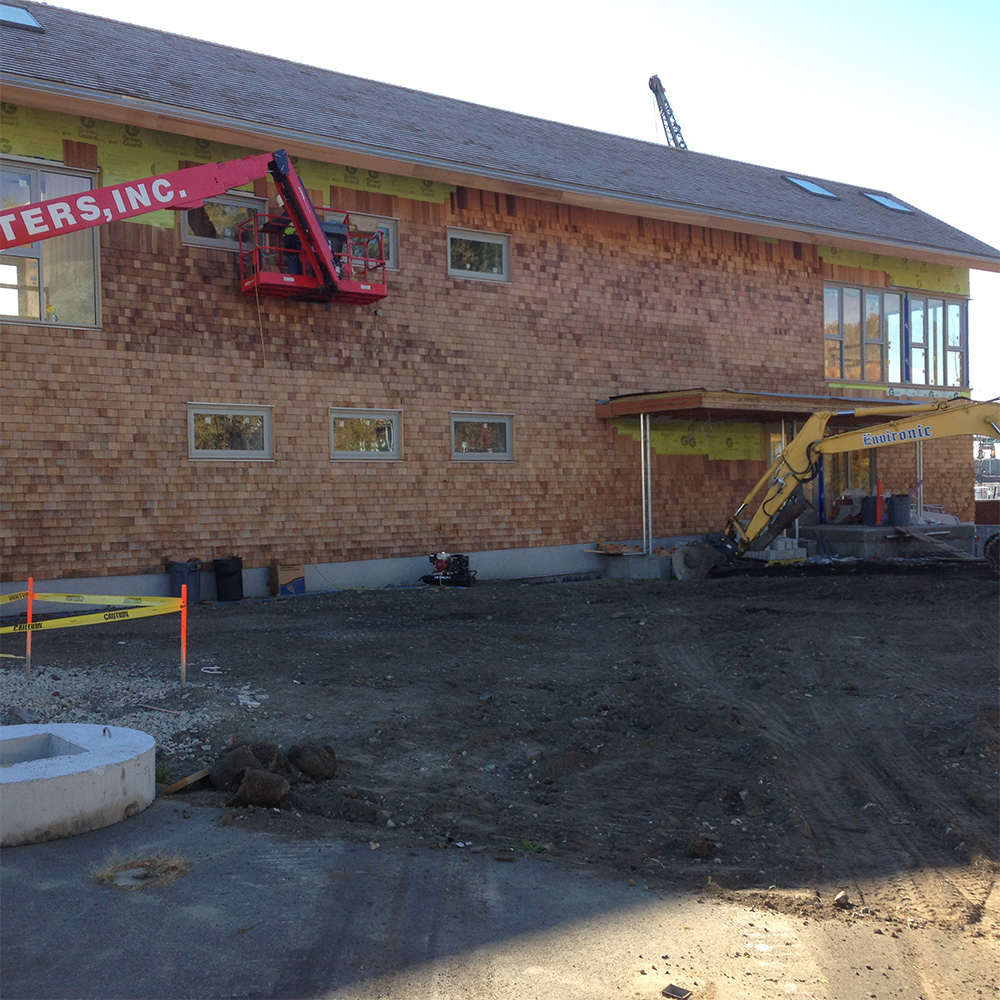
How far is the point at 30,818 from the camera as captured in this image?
4738mm

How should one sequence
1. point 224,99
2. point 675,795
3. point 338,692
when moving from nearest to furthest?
point 675,795 < point 338,692 < point 224,99

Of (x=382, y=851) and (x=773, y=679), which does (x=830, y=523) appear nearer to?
(x=773, y=679)

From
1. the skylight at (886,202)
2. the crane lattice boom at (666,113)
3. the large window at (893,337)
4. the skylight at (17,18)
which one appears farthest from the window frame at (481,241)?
the crane lattice boom at (666,113)

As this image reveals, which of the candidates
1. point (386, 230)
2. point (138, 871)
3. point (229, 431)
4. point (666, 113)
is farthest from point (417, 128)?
point (666, 113)

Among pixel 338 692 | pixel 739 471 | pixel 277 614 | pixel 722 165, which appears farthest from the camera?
pixel 722 165

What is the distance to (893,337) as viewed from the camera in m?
22.1

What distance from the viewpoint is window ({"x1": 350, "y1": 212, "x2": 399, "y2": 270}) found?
50.3 feet

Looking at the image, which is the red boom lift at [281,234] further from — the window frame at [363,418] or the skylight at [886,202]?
the skylight at [886,202]

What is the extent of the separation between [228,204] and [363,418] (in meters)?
3.66

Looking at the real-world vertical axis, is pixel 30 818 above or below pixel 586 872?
above

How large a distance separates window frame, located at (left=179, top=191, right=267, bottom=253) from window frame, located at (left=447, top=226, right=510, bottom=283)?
3212mm

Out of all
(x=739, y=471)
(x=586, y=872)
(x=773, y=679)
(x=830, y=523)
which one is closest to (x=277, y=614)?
(x=773, y=679)

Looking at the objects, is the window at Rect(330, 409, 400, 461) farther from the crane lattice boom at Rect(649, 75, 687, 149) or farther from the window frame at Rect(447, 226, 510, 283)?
the crane lattice boom at Rect(649, 75, 687, 149)

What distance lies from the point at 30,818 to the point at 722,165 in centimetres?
2154
